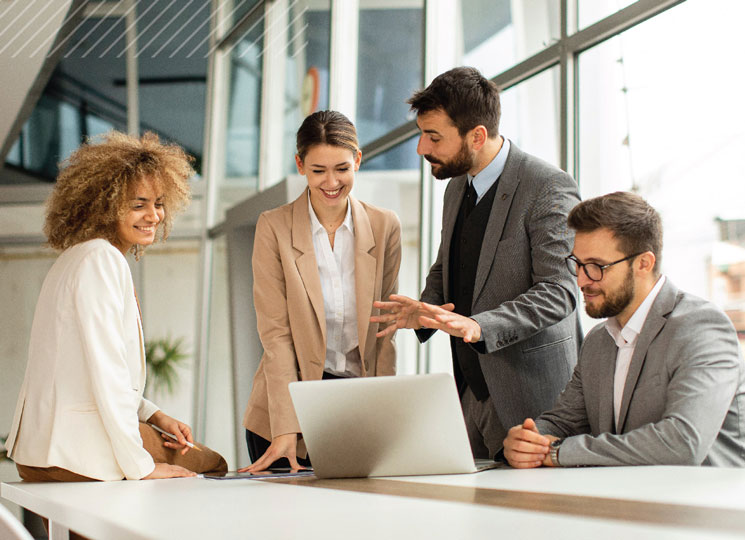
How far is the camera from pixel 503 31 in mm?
3918

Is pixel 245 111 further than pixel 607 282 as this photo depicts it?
Yes

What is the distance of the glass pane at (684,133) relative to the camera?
271cm

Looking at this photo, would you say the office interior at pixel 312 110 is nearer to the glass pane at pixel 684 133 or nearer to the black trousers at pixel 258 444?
the glass pane at pixel 684 133

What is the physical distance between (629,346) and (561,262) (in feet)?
1.03

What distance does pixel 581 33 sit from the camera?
3238mm

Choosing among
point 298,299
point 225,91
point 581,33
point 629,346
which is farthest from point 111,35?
point 629,346

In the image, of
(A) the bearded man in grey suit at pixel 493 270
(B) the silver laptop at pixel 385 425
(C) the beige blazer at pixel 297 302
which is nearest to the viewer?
(B) the silver laptop at pixel 385 425

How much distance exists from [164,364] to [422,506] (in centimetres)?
796

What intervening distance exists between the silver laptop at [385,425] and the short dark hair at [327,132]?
1024 millimetres

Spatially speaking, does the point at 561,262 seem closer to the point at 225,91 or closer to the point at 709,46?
the point at 709,46

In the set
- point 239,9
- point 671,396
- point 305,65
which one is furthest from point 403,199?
point 239,9

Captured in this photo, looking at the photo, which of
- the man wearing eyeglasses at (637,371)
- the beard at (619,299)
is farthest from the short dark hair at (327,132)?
the beard at (619,299)

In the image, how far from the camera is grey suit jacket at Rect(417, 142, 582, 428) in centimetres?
215

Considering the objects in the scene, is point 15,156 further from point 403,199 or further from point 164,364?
point 403,199
